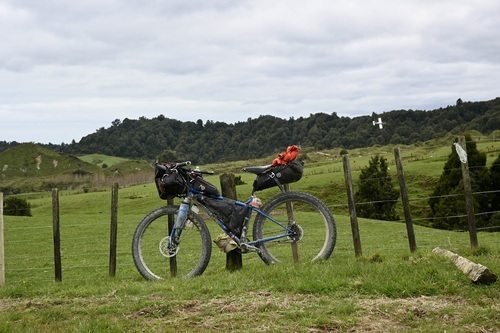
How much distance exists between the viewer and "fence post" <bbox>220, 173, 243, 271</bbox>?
8.95m

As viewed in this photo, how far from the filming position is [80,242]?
1125 inches

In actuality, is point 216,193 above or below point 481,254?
above

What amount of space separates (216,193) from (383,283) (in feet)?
11.0

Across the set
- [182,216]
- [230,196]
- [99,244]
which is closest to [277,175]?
[230,196]

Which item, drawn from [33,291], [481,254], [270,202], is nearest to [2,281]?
[33,291]

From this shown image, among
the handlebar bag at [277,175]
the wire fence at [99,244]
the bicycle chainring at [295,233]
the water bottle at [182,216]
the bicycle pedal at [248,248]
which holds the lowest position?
the wire fence at [99,244]

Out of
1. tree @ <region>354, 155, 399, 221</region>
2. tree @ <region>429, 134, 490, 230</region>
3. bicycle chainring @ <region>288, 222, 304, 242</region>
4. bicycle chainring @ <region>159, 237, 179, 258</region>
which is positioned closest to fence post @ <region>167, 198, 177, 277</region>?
bicycle chainring @ <region>159, 237, 179, 258</region>

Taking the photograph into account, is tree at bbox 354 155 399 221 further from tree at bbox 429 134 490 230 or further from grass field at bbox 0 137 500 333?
grass field at bbox 0 137 500 333

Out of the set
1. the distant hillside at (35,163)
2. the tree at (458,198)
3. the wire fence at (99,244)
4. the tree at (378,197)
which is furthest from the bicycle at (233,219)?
the distant hillside at (35,163)

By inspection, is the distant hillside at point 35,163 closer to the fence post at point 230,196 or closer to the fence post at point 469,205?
the fence post at point 230,196

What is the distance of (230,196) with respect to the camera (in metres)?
9.16

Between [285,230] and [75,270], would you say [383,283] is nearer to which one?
[285,230]

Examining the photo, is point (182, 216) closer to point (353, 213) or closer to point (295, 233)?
point (295, 233)

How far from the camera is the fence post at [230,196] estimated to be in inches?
352
